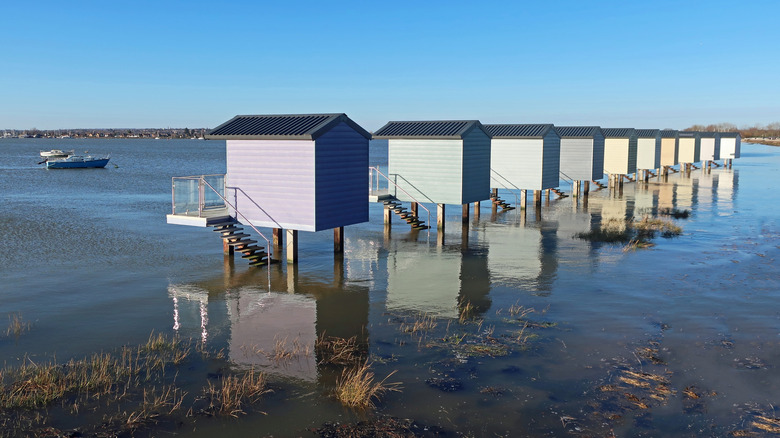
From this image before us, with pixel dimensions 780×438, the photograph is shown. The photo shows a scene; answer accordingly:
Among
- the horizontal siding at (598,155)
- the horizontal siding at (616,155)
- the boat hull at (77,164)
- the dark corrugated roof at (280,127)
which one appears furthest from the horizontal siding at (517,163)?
the boat hull at (77,164)

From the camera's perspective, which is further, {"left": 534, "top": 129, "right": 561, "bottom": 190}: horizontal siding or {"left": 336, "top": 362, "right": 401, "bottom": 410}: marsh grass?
{"left": 534, "top": 129, "right": 561, "bottom": 190}: horizontal siding

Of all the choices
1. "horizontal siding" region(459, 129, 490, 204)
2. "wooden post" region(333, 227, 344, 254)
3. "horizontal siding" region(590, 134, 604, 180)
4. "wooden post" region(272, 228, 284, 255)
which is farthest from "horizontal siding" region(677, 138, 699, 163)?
"wooden post" region(333, 227, 344, 254)

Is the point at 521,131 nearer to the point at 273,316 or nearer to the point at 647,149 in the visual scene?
the point at 647,149

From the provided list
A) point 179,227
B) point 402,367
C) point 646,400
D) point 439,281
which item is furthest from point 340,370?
point 179,227

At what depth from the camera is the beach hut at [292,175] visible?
68.8ft

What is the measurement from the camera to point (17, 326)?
1545 centimetres

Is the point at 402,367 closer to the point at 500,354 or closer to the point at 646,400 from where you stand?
the point at 500,354

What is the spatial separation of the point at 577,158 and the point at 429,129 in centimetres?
1822

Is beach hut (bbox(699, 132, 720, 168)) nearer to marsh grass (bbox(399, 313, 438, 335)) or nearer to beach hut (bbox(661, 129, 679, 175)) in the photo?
beach hut (bbox(661, 129, 679, 175))

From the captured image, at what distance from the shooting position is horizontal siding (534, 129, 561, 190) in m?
38.3

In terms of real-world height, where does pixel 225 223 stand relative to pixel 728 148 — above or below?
below

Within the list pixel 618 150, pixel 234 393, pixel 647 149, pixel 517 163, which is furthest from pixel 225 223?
pixel 647 149

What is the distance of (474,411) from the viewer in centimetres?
1106

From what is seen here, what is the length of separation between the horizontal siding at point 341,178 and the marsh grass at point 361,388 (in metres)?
9.43
